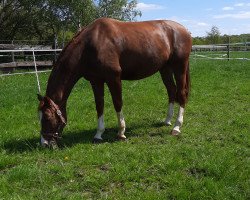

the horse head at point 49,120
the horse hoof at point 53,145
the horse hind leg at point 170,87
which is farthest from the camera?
the horse hind leg at point 170,87

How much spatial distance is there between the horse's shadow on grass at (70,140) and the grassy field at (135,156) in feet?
0.05

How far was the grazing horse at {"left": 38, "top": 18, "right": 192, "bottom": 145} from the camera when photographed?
246 inches

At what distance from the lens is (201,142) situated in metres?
6.36

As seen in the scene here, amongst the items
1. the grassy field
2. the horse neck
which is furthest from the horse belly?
the grassy field

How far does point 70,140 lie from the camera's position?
6.77 m

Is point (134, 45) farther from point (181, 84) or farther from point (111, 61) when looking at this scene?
point (181, 84)

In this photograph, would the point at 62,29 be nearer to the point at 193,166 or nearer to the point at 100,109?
the point at 100,109

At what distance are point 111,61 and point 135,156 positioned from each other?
1.67 meters

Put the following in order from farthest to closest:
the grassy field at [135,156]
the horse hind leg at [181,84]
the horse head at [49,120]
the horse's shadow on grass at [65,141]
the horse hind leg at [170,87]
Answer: the horse hind leg at [170,87], the horse hind leg at [181,84], the horse's shadow on grass at [65,141], the horse head at [49,120], the grassy field at [135,156]

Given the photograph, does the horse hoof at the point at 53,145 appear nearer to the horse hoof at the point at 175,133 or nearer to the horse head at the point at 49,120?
the horse head at the point at 49,120

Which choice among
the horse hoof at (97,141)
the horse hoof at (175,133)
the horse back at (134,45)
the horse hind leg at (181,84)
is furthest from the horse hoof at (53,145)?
the horse hind leg at (181,84)

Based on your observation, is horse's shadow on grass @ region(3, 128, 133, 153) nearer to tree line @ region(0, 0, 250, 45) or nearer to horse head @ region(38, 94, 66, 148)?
horse head @ region(38, 94, 66, 148)

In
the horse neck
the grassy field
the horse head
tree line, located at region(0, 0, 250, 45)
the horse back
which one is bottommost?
the grassy field

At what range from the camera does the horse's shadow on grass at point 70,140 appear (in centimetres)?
622
